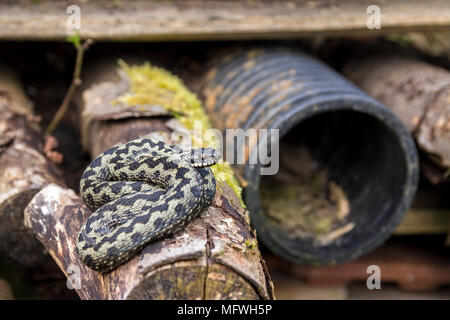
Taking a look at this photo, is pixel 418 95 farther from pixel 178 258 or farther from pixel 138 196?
pixel 178 258

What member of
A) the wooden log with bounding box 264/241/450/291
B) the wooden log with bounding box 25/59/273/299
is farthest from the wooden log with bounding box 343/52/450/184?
the wooden log with bounding box 25/59/273/299

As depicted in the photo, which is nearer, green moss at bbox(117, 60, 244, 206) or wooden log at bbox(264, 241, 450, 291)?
green moss at bbox(117, 60, 244, 206)

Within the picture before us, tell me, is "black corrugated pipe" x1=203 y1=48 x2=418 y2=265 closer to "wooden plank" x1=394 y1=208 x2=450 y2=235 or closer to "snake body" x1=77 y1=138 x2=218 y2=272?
"wooden plank" x1=394 y1=208 x2=450 y2=235

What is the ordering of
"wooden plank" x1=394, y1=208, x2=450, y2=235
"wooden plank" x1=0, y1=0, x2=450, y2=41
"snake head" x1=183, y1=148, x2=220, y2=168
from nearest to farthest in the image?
1. "snake head" x1=183, y1=148, x2=220, y2=168
2. "wooden plank" x1=0, y1=0, x2=450, y2=41
3. "wooden plank" x1=394, y1=208, x2=450, y2=235

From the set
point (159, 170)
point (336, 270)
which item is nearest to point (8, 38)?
point (159, 170)

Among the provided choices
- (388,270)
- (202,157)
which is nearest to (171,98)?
(202,157)

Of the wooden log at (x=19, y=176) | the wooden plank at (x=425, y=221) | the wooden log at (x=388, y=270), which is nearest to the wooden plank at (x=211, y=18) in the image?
the wooden log at (x=19, y=176)
